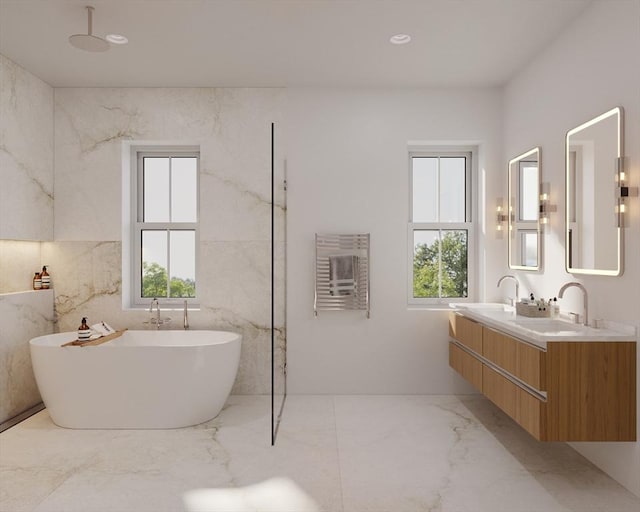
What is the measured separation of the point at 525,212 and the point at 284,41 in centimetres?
219

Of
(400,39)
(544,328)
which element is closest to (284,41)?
(400,39)

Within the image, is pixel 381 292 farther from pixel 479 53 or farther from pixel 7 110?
pixel 7 110

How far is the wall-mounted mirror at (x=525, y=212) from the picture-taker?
3566 millimetres

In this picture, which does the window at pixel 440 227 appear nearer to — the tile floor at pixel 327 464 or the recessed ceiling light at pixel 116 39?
the tile floor at pixel 327 464

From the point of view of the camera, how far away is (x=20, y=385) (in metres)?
3.88

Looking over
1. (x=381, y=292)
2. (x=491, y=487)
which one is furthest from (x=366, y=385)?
(x=491, y=487)

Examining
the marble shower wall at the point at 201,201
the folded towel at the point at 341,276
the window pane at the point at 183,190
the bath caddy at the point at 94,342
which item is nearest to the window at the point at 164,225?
the window pane at the point at 183,190

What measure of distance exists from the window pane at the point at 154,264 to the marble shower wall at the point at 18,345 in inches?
33.1

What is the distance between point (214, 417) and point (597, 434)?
2.55m

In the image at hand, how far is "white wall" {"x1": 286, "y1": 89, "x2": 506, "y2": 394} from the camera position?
4.31 metres

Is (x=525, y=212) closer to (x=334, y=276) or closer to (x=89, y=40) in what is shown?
(x=334, y=276)

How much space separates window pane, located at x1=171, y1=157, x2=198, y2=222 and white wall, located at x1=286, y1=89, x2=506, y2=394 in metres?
0.98

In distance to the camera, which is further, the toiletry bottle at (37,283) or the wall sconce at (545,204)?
the toiletry bottle at (37,283)

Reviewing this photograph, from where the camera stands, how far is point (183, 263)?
4594 millimetres
